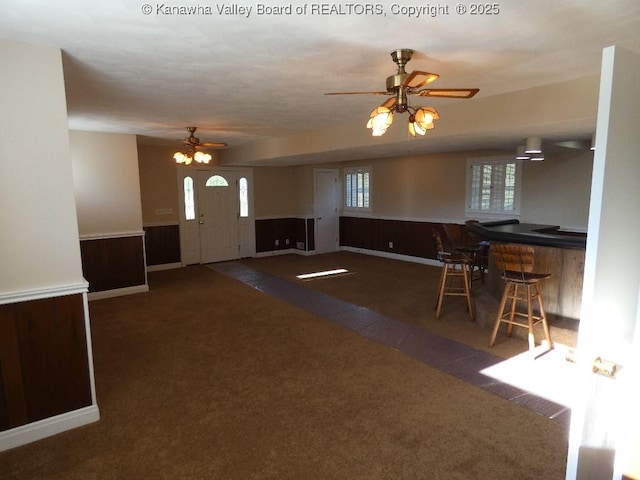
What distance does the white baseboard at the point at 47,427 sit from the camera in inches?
93.9

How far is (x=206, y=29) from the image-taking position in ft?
6.93

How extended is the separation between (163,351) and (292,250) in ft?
18.3

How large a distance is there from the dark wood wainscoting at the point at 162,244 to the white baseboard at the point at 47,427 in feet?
16.1

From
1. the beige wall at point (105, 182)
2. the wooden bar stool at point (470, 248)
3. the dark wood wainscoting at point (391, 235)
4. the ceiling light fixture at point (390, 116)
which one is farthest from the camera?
the dark wood wainscoting at point (391, 235)

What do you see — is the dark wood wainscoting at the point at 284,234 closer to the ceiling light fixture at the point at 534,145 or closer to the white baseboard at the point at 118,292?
the white baseboard at the point at 118,292

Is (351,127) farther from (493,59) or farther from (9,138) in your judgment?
(9,138)

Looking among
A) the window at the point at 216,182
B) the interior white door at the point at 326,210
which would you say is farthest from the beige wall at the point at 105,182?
the interior white door at the point at 326,210

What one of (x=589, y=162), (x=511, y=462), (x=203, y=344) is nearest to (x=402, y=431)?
(x=511, y=462)

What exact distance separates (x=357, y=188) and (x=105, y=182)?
5.18 metres

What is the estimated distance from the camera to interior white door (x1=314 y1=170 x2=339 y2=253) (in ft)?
28.8

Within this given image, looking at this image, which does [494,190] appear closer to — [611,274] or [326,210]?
[326,210]

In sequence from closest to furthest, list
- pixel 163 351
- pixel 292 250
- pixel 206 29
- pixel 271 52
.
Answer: pixel 206 29
pixel 271 52
pixel 163 351
pixel 292 250

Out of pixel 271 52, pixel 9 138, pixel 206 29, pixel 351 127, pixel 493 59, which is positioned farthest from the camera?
pixel 351 127

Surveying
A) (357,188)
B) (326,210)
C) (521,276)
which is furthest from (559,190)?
(326,210)
